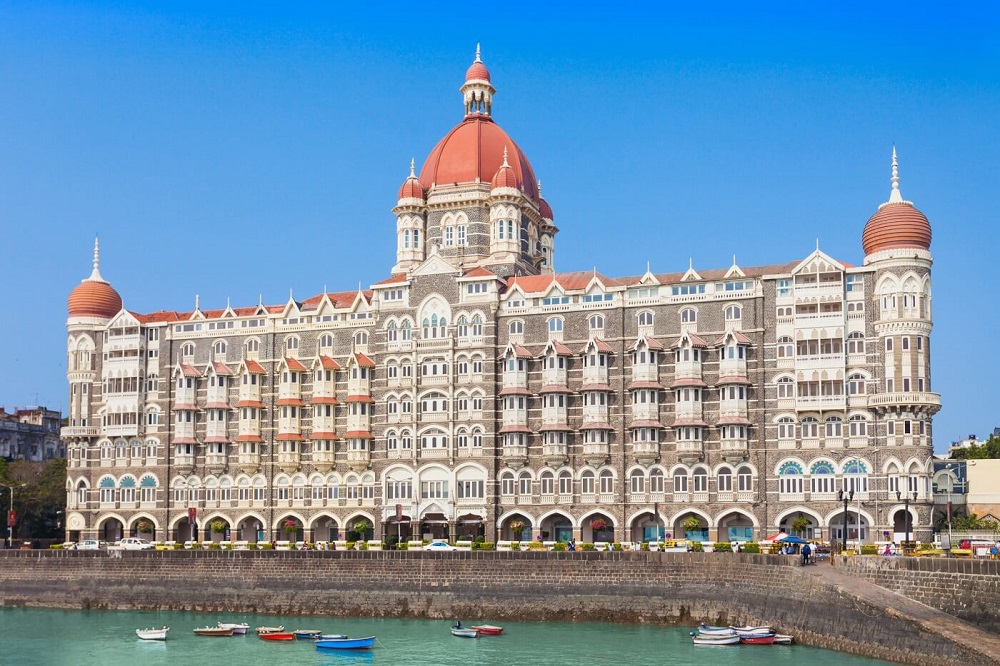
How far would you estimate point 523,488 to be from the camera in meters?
105

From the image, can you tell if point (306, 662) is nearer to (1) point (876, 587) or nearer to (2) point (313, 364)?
(1) point (876, 587)

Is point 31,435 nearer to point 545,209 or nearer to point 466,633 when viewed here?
point 545,209

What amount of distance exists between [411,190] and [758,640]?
59660 millimetres

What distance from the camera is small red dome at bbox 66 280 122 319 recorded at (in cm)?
12112

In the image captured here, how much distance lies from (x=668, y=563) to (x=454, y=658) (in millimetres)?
17973

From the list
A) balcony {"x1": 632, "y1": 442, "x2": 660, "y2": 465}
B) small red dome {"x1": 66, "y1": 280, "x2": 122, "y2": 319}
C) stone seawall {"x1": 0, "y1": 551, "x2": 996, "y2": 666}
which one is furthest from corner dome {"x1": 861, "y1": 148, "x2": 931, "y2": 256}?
small red dome {"x1": 66, "y1": 280, "x2": 122, "y2": 319}

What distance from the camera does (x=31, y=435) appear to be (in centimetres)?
15688

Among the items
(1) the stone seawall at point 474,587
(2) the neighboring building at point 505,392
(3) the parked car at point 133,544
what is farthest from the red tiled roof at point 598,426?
(3) the parked car at point 133,544

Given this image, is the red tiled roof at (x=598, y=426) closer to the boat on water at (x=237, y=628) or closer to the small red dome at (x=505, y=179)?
the small red dome at (x=505, y=179)

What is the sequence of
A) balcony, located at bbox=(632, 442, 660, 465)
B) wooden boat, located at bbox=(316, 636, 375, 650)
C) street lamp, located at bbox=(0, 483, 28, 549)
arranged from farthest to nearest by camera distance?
street lamp, located at bbox=(0, 483, 28, 549), balcony, located at bbox=(632, 442, 660, 465), wooden boat, located at bbox=(316, 636, 375, 650)

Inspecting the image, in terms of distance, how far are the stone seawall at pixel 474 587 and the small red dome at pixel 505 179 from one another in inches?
1503

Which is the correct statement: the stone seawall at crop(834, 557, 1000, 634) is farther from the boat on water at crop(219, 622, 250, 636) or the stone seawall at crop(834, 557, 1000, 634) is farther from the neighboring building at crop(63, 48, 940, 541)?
the boat on water at crop(219, 622, 250, 636)

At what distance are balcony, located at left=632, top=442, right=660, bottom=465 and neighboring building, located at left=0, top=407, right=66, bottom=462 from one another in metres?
83.7

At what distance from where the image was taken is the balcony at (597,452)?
332 ft
